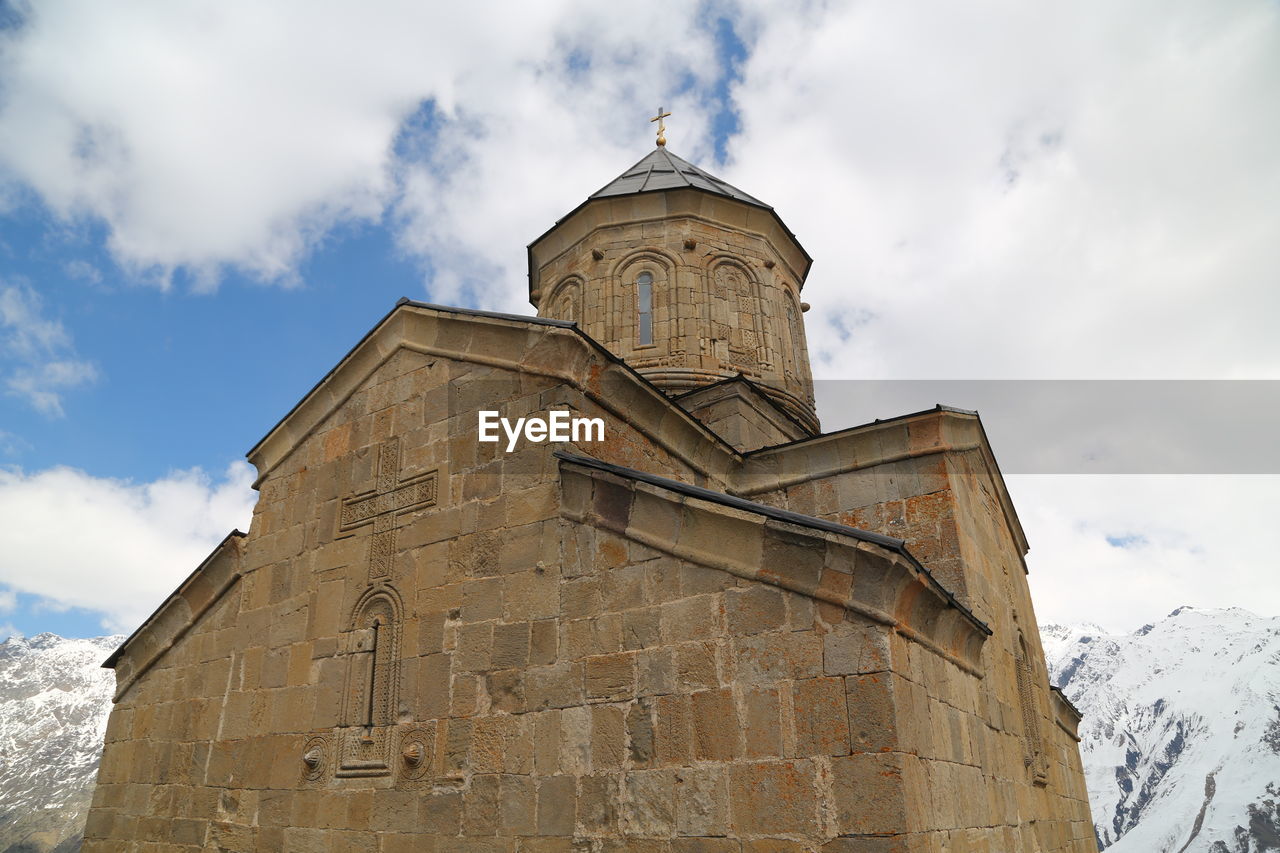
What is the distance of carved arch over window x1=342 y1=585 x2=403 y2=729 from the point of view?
536cm

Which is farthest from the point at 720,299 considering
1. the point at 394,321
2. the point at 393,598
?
the point at 393,598

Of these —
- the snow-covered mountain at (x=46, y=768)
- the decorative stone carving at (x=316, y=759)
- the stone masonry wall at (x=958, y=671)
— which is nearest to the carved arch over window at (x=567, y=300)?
the stone masonry wall at (x=958, y=671)

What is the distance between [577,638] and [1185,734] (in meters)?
129

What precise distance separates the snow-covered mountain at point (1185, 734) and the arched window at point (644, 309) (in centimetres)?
9004

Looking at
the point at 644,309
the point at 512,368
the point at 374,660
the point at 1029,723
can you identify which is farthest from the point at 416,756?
the point at 644,309

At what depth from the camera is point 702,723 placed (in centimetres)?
408

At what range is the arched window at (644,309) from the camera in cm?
963

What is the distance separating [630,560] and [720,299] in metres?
5.79

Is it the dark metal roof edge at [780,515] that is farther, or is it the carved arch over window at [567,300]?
the carved arch over window at [567,300]

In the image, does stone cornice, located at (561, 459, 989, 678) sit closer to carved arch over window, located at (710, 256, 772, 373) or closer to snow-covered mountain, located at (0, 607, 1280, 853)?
carved arch over window, located at (710, 256, 772, 373)

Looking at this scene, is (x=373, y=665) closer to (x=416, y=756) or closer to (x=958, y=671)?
(x=416, y=756)

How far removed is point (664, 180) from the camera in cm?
1064

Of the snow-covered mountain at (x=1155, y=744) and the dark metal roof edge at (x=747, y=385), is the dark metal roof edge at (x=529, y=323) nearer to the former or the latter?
the dark metal roof edge at (x=747, y=385)

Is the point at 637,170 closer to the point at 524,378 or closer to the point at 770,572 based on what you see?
the point at 524,378
